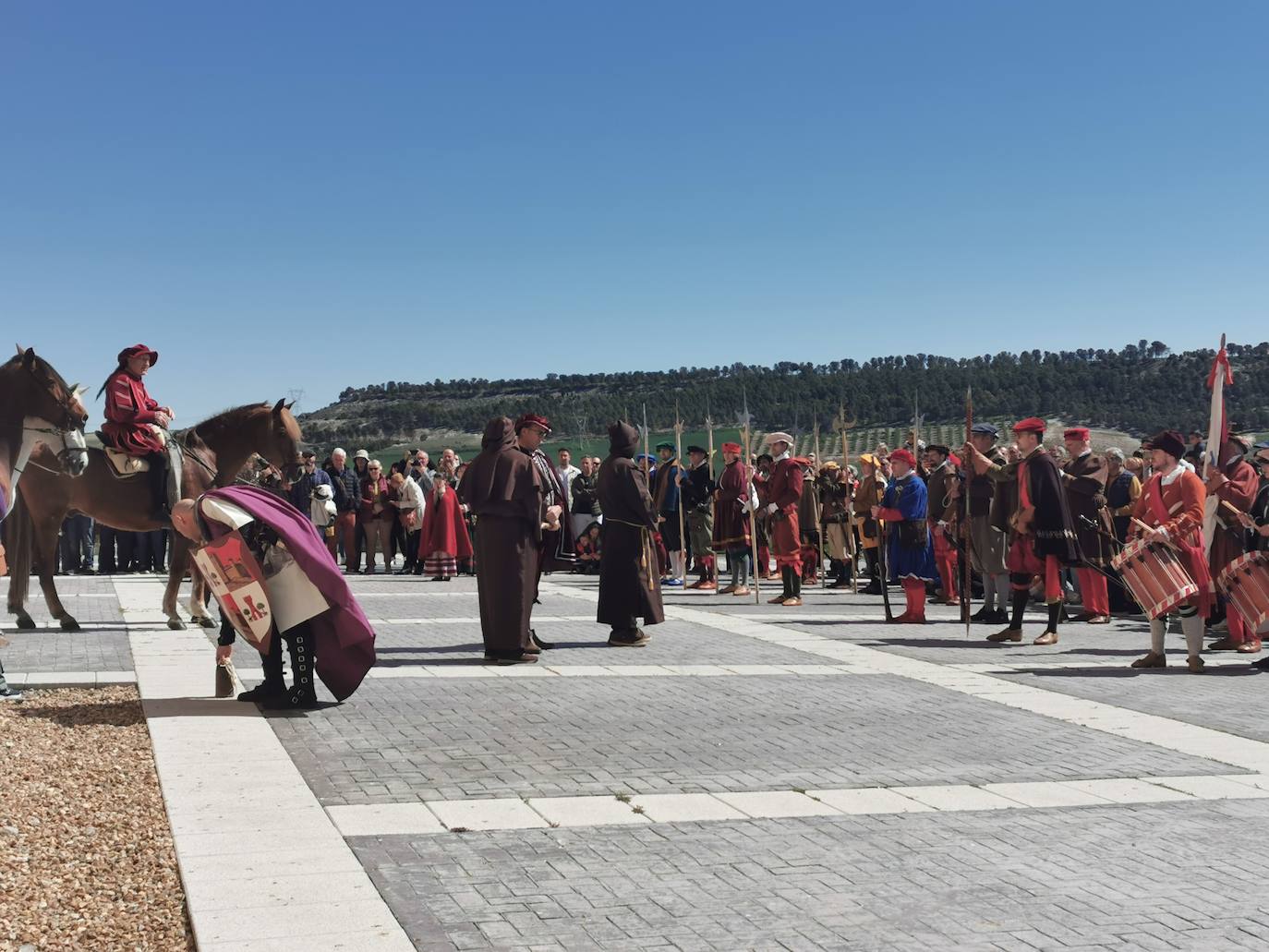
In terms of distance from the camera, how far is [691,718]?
29.9 ft

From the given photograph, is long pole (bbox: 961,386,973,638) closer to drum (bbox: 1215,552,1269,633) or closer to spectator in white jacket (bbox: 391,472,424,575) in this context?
drum (bbox: 1215,552,1269,633)

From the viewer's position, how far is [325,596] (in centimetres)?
860

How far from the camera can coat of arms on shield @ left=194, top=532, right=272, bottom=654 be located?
27.9 ft

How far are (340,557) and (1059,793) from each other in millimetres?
Result: 20689

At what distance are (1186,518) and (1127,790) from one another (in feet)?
16.9

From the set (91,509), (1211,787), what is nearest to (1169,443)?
(1211,787)

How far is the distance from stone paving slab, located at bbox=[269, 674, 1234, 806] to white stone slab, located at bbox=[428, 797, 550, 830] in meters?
0.18

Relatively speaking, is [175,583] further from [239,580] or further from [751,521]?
[751,521]

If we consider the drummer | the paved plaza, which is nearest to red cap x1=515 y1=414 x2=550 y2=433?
the paved plaza

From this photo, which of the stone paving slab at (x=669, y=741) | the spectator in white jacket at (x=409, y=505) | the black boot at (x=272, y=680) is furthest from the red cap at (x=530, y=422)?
the spectator in white jacket at (x=409, y=505)

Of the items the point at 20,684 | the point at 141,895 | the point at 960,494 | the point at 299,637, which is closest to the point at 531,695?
the point at 299,637

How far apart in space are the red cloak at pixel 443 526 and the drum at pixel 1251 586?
12926 millimetres

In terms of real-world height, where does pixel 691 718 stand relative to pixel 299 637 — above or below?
below

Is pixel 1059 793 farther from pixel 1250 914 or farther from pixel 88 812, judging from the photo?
pixel 88 812
